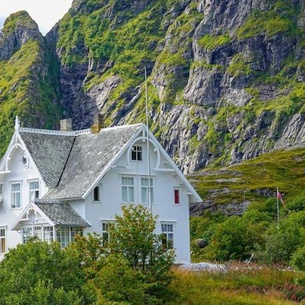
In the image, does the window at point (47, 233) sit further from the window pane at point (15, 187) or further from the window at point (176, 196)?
the window at point (176, 196)

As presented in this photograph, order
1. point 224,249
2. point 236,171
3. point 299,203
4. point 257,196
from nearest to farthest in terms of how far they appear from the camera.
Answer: point 224,249, point 299,203, point 257,196, point 236,171

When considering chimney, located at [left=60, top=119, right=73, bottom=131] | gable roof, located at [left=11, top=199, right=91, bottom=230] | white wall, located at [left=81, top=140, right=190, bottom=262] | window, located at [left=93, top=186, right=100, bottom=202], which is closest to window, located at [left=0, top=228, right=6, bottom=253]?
gable roof, located at [left=11, top=199, right=91, bottom=230]

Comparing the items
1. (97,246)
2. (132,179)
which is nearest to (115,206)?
(132,179)

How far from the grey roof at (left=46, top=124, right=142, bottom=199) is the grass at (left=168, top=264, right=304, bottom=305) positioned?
13.1 meters

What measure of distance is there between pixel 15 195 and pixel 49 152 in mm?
3707

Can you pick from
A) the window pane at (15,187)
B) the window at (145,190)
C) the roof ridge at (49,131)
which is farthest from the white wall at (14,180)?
the window at (145,190)

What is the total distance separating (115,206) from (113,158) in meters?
3.20

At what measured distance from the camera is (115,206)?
6781 centimetres

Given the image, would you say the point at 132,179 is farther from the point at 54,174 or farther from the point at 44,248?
the point at 44,248

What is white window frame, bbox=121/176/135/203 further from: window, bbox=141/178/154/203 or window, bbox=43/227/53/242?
window, bbox=43/227/53/242

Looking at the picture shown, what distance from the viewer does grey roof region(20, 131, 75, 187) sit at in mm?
69188

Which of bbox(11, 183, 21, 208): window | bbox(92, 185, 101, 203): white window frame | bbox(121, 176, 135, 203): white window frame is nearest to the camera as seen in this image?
bbox(92, 185, 101, 203): white window frame

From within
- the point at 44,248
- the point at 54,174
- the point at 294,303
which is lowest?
the point at 294,303

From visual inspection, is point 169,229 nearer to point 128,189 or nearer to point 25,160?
point 128,189
